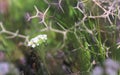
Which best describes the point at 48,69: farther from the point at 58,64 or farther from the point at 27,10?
the point at 27,10

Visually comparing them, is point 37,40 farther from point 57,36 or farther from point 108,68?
point 108,68

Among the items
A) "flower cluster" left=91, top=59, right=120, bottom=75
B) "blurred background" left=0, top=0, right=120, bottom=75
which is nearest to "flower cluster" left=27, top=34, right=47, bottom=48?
"blurred background" left=0, top=0, right=120, bottom=75

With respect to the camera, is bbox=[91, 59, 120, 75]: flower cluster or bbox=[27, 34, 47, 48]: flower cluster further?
bbox=[91, 59, 120, 75]: flower cluster

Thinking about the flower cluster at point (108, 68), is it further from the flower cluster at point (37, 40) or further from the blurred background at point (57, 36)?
the flower cluster at point (37, 40)

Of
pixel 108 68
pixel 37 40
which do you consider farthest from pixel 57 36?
pixel 108 68

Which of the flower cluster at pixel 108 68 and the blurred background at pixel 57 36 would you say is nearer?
the blurred background at pixel 57 36

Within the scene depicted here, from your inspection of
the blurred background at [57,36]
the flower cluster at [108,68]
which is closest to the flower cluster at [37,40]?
the blurred background at [57,36]

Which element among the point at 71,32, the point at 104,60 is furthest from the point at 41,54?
the point at 104,60

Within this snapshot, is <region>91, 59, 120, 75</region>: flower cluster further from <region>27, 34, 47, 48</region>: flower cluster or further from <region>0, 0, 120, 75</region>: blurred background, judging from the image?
<region>27, 34, 47, 48</region>: flower cluster

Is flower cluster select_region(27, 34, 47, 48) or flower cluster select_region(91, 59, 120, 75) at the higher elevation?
flower cluster select_region(27, 34, 47, 48)
